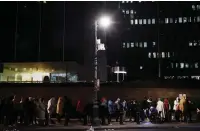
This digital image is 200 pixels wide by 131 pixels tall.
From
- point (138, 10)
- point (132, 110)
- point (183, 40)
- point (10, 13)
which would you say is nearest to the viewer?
point (132, 110)

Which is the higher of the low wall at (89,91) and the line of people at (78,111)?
the low wall at (89,91)

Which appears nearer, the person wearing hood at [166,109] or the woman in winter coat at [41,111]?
the woman in winter coat at [41,111]

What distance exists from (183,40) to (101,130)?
8202cm

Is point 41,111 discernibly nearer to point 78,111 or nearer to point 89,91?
point 78,111

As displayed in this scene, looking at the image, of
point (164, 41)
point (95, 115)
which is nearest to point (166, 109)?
point (95, 115)

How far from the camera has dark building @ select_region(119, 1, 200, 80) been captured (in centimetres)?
9844

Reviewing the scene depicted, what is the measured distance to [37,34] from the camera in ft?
131

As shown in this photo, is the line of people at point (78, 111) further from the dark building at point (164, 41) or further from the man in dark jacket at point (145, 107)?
the dark building at point (164, 41)

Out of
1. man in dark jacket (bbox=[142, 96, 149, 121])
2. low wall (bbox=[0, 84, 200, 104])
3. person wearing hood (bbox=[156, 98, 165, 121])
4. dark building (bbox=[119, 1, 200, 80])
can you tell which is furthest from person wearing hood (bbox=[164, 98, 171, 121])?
dark building (bbox=[119, 1, 200, 80])

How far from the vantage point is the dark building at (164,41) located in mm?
98438

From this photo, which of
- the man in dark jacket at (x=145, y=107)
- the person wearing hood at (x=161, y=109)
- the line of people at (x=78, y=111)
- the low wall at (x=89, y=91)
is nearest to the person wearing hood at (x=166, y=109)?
the line of people at (x=78, y=111)

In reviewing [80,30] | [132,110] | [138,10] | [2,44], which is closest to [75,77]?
[80,30]

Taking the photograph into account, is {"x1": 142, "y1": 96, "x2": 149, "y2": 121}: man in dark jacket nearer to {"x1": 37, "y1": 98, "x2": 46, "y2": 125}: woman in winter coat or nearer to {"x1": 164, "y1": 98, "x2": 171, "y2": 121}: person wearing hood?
{"x1": 164, "y1": 98, "x2": 171, "y2": 121}: person wearing hood

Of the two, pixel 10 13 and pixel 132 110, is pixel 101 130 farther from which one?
pixel 10 13
